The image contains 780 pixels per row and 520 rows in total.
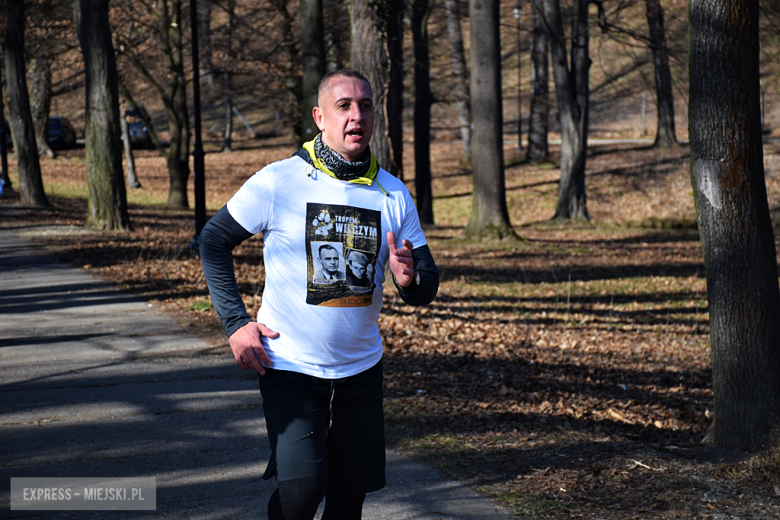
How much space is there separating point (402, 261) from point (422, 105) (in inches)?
868

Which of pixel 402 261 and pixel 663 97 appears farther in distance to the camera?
pixel 663 97

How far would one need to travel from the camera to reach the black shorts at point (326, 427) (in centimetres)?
302

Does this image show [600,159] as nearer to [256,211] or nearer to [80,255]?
[80,255]

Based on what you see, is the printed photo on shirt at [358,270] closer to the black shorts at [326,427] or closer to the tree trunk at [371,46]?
the black shorts at [326,427]

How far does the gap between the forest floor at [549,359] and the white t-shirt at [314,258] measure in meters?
1.90

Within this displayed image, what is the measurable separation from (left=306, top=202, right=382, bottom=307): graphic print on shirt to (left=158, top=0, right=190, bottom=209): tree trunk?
23761mm

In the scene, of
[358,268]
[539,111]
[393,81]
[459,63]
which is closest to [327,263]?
[358,268]

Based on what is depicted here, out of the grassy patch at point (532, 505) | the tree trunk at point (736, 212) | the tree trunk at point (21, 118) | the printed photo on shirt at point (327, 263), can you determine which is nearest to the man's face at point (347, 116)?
the printed photo on shirt at point (327, 263)

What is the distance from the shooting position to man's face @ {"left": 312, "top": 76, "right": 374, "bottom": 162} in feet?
10.2

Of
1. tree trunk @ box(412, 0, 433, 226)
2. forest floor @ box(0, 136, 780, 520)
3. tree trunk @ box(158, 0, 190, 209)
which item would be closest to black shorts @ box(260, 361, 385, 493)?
forest floor @ box(0, 136, 780, 520)

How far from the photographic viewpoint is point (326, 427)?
10.3 ft

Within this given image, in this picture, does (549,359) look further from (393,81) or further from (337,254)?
(393,81)

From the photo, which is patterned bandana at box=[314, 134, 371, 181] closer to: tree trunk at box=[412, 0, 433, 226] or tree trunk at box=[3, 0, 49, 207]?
tree trunk at box=[412, 0, 433, 226]

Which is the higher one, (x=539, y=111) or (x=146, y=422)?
(x=539, y=111)
